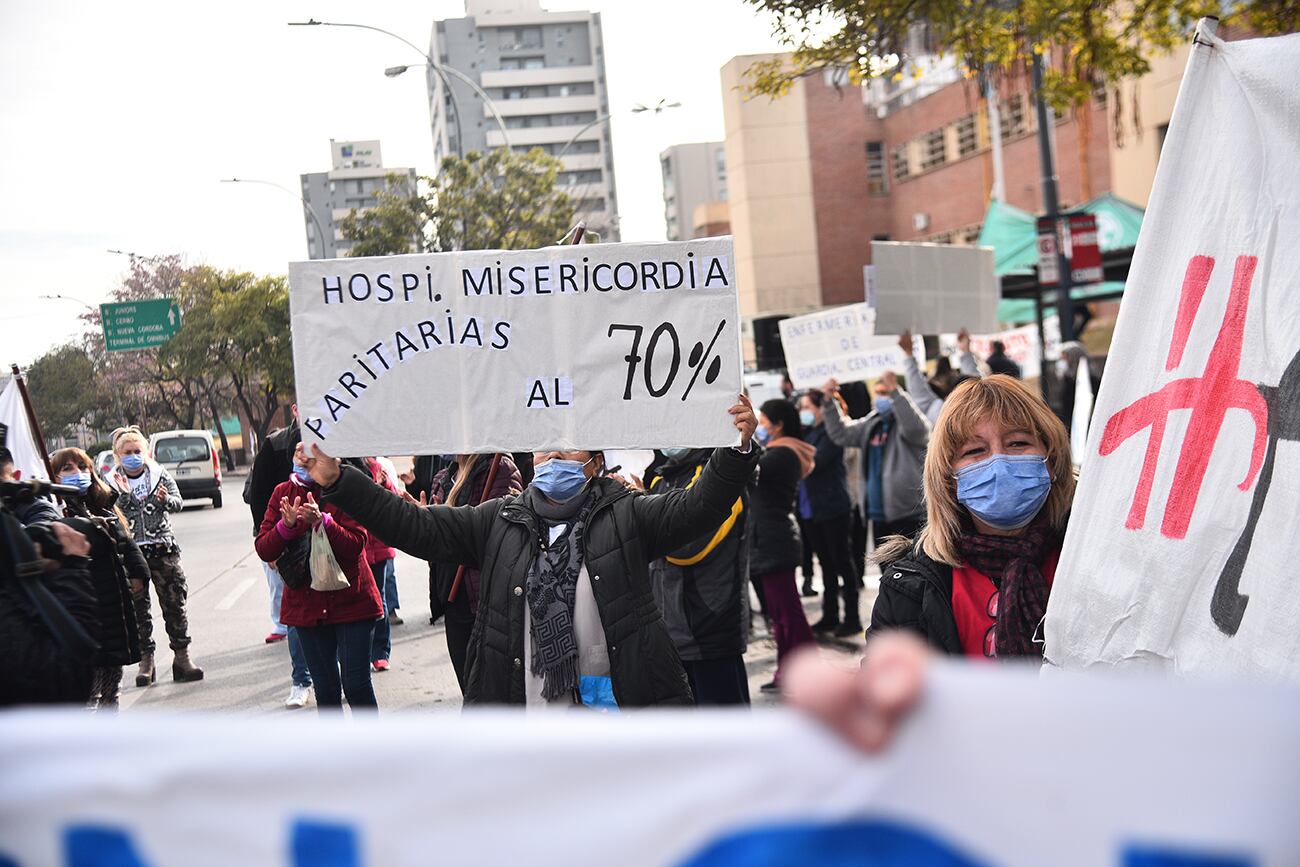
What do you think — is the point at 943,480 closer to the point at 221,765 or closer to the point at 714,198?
the point at 221,765

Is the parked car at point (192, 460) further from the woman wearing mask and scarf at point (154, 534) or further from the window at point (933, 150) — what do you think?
the window at point (933, 150)

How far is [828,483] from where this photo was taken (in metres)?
9.12

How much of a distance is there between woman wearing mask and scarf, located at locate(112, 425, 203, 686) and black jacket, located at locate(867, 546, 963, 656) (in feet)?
23.3

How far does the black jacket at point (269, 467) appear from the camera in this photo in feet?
24.4

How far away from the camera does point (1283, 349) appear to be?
2408mm

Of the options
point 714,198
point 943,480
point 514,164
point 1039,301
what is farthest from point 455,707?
point 714,198

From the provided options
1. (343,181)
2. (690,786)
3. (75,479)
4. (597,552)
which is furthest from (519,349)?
(343,181)

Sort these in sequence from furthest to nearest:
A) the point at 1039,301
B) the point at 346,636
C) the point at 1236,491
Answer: the point at 1039,301, the point at 346,636, the point at 1236,491

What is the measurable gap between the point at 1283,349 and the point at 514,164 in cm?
2743

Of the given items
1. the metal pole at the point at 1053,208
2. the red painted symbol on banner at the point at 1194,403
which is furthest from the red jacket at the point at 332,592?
the metal pole at the point at 1053,208

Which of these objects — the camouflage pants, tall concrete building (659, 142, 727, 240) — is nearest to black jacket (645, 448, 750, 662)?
the camouflage pants

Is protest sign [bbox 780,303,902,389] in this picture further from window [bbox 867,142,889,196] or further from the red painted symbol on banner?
window [bbox 867,142,889,196]

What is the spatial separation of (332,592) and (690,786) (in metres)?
4.70

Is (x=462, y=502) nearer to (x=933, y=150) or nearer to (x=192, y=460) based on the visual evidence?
(x=192, y=460)
